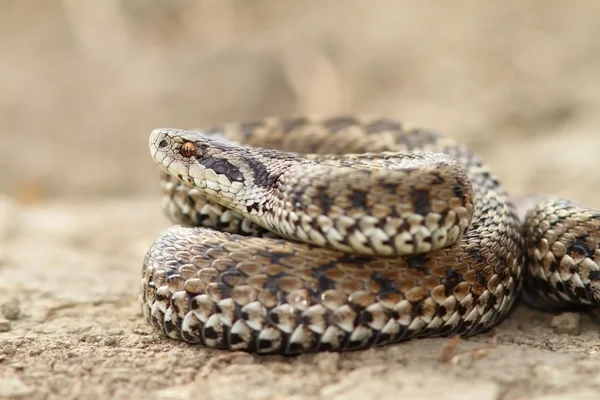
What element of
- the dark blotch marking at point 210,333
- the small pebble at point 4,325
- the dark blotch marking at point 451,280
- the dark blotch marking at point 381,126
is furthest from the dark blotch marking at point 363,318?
the dark blotch marking at point 381,126

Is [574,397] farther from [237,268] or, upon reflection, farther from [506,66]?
[506,66]

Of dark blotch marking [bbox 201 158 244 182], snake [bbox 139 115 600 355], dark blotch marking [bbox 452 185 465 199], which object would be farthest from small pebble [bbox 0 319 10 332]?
dark blotch marking [bbox 452 185 465 199]

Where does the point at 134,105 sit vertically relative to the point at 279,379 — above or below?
above

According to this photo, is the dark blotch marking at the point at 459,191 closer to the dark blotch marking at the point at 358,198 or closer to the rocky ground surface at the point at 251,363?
the dark blotch marking at the point at 358,198

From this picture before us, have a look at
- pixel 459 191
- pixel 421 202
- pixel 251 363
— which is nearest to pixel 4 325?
pixel 251 363

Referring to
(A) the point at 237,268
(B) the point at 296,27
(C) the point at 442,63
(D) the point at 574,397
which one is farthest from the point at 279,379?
(B) the point at 296,27

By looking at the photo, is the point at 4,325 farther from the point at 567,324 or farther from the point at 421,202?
the point at 567,324
